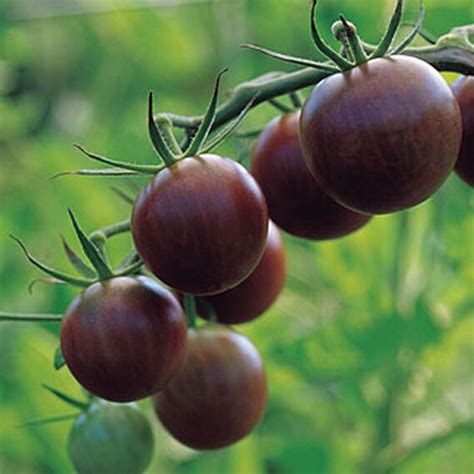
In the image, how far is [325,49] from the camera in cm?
98

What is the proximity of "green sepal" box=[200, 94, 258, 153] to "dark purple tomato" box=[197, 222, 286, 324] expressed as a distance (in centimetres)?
22

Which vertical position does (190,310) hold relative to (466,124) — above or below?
below

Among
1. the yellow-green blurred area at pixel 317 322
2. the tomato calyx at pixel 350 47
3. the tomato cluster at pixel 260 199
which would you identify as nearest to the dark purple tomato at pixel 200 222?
the tomato cluster at pixel 260 199

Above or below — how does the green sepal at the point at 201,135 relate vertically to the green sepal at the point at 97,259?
above

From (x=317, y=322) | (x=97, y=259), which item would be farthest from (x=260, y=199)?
(x=317, y=322)

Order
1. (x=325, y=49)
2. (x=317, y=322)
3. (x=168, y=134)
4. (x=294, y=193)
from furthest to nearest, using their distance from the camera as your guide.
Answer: (x=317, y=322) → (x=294, y=193) → (x=168, y=134) → (x=325, y=49)

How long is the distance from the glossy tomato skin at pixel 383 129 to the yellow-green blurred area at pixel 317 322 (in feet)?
2.25

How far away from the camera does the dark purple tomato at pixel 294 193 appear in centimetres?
121

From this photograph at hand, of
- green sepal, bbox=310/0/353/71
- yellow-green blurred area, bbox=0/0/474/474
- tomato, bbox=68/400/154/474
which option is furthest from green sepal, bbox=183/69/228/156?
yellow-green blurred area, bbox=0/0/474/474

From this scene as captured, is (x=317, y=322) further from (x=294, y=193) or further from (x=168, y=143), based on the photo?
(x=168, y=143)

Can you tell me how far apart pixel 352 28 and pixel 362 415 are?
109 centimetres

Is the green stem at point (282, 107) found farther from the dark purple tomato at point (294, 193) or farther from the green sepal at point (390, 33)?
the green sepal at point (390, 33)

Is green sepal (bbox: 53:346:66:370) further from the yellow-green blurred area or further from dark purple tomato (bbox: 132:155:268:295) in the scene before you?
the yellow-green blurred area

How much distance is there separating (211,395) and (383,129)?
414 millimetres
